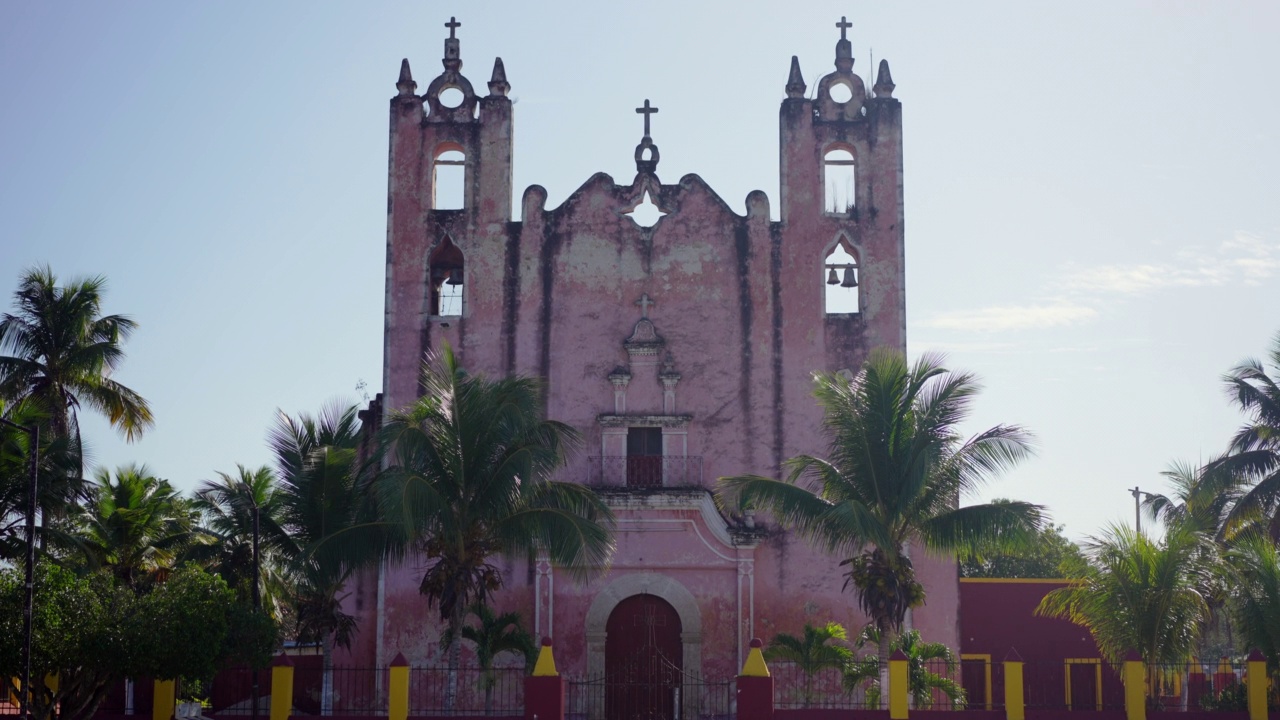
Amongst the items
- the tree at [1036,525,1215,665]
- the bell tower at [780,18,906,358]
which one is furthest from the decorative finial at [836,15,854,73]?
the tree at [1036,525,1215,665]

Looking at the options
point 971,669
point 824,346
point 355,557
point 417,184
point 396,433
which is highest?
point 417,184

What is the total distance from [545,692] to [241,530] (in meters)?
7.22

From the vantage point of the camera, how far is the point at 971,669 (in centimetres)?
3103

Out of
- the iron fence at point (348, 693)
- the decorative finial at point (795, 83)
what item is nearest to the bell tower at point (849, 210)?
the decorative finial at point (795, 83)

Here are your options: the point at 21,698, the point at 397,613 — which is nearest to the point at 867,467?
the point at 397,613

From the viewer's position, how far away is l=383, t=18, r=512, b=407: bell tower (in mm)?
27422

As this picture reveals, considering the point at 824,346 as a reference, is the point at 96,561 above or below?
below

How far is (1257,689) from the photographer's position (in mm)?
22547

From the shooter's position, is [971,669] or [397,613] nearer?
[397,613]

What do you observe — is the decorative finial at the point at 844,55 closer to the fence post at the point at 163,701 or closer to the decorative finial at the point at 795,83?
the decorative finial at the point at 795,83

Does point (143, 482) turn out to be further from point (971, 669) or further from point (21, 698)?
point (971, 669)

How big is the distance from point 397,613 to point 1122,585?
1162 centimetres

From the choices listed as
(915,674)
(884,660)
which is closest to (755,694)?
(884,660)

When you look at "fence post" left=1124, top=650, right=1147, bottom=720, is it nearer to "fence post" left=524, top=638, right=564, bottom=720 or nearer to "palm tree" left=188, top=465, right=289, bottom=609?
"fence post" left=524, top=638, right=564, bottom=720
